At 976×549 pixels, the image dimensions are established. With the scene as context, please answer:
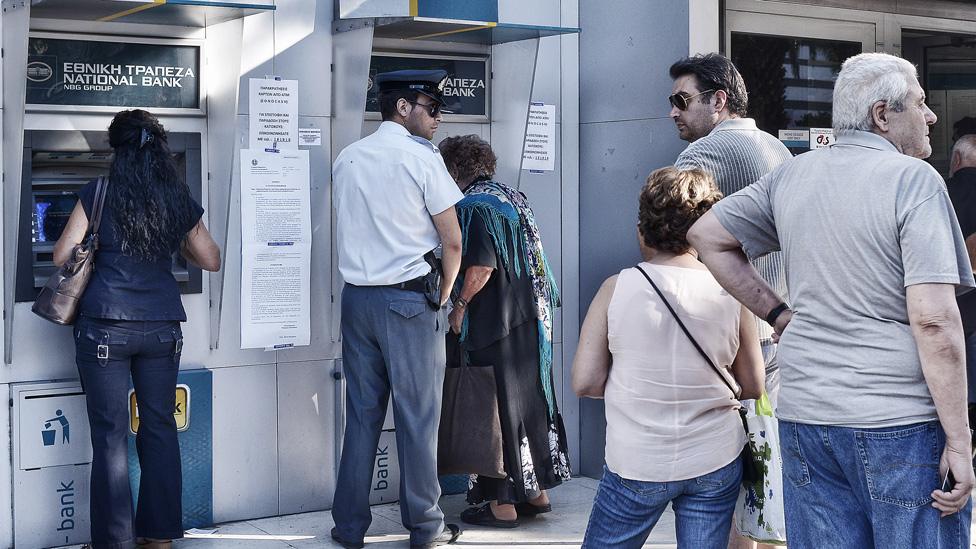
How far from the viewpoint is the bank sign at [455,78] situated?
5.36 metres

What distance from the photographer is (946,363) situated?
2537 mm

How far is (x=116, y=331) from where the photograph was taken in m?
4.35

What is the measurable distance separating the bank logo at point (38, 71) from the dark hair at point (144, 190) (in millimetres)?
362

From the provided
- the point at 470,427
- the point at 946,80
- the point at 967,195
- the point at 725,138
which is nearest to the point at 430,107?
the point at 470,427

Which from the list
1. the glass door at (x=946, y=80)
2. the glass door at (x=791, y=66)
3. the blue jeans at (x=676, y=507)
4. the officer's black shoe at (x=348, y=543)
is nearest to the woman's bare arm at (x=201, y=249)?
the officer's black shoe at (x=348, y=543)

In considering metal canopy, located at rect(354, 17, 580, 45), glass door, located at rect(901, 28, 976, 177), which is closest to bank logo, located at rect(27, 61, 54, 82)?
metal canopy, located at rect(354, 17, 580, 45)

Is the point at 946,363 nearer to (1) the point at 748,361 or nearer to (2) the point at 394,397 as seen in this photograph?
(1) the point at 748,361

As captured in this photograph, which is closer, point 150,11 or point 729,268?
point 729,268

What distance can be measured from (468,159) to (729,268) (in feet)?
7.18

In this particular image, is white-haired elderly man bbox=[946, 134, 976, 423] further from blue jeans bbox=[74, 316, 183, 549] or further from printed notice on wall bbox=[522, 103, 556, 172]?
blue jeans bbox=[74, 316, 183, 549]

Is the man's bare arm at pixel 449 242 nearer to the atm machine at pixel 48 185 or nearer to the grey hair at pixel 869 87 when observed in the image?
the atm machine at pixel 48 185

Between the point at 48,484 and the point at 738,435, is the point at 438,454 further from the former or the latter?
the point at 738,435

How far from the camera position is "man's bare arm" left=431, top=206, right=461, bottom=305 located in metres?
4.55

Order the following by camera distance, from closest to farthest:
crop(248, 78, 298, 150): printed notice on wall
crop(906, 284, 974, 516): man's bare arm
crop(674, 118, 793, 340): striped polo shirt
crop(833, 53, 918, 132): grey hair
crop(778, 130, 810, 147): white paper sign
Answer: crop(906, 284, 974, 516): man's bare arm → crop(833, 53, 918, 132): grey hair → crop(674, 118, 793, 340): striped polo shirt → crop(248, 78, 298, 150): printed notice on wall → crop(778, 130, 810, 147): white paper sign
